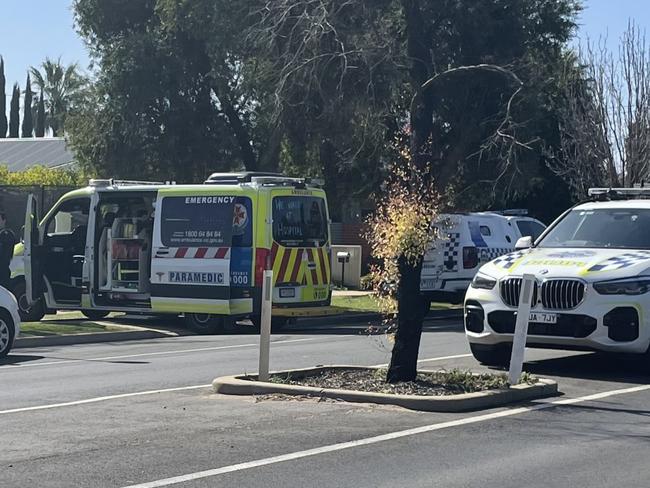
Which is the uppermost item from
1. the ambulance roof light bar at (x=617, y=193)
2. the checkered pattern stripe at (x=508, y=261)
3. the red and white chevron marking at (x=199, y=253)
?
the ambulance roof light bar at (x=617, y=193)

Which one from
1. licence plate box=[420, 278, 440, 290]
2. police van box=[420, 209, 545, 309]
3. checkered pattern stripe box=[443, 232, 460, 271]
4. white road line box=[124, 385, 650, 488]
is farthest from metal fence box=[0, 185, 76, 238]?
white road line box=[124, 385, 650, 488]

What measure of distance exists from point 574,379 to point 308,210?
862cm

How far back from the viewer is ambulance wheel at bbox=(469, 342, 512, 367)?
12.4 meters

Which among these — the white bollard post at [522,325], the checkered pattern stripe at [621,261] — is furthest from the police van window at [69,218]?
the white bollard post at [522,325]

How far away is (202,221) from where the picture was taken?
1919 cm

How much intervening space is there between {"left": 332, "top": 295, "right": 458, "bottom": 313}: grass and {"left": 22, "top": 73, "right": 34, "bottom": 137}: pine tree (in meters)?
68.5

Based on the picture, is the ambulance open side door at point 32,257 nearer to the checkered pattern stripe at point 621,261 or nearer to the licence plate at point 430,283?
the licence plate at point 430,283

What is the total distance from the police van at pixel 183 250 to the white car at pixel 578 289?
6.64 metres

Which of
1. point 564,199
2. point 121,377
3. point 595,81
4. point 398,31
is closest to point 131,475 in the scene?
point 121,377

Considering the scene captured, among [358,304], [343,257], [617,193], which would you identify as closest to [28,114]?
[343,257]

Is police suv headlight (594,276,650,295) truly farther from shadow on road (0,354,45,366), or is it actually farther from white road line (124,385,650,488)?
shadow on road (0,354,45,366)

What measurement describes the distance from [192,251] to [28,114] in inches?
2977

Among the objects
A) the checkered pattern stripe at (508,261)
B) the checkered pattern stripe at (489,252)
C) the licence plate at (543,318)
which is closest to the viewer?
the licence plate at (543,318)

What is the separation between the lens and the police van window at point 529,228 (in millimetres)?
23578
